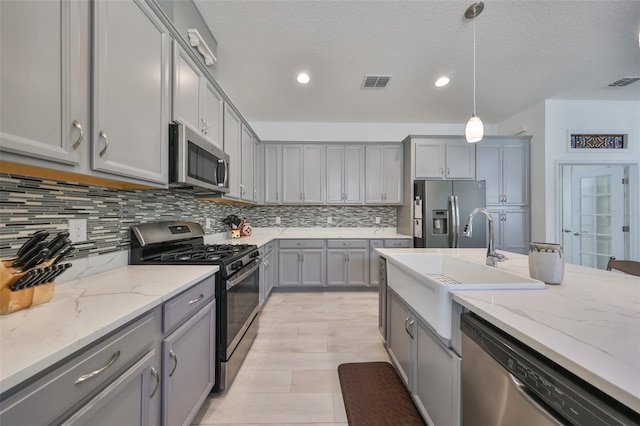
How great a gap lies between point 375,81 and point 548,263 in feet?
8.47

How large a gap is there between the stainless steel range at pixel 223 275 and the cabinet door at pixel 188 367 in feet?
0.24

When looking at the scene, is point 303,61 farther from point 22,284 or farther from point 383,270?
point 22,284

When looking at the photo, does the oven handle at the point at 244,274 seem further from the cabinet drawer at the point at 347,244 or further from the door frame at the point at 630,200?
the door frame at the point at 630,200

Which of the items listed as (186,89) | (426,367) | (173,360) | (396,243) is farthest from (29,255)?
(396,243)

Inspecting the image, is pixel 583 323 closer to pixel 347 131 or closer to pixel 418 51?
pixel 418 51

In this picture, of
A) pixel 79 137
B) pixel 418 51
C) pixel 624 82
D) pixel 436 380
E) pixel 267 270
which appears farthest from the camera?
pixel 267 270

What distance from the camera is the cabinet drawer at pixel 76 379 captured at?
0.54m

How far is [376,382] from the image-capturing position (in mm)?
1737

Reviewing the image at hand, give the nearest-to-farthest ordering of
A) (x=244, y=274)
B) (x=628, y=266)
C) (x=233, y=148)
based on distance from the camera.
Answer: (x=628, y=266)
(x=244, y=274)
(x=233, y=148)

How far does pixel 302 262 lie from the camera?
12.1 ft

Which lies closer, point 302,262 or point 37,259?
point 37,259

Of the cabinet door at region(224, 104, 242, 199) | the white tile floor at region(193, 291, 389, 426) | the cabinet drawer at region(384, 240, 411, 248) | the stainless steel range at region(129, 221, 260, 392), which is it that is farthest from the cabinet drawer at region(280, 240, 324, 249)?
the stainless steel range at region(129, 221, 260, 392)

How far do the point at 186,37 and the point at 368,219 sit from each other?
3.34 metres

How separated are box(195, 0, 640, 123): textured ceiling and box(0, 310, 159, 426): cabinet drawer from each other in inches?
91.4
